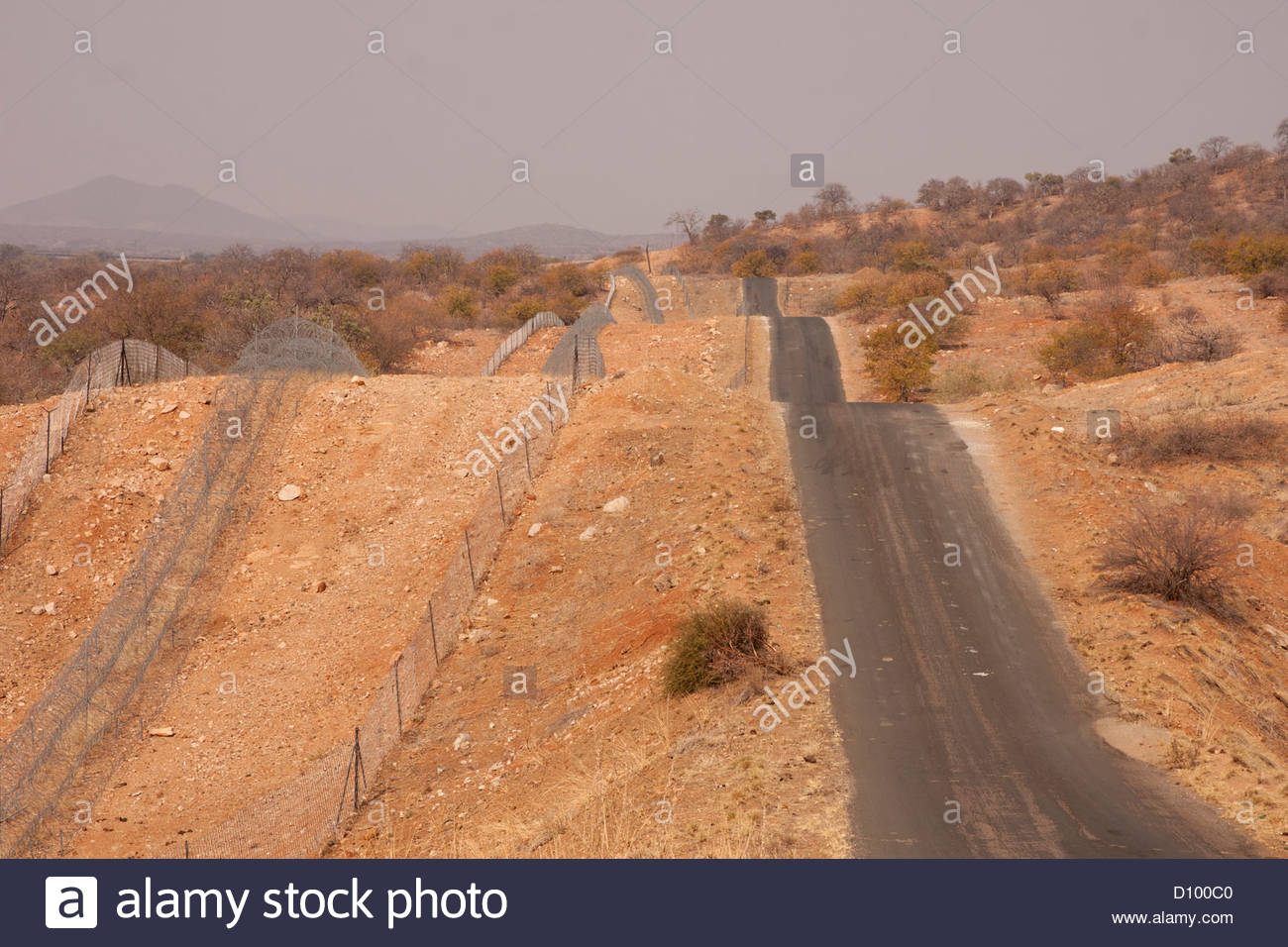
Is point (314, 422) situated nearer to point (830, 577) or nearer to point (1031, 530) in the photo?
point (830, 577)

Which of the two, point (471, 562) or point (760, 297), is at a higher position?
point (760, 297)

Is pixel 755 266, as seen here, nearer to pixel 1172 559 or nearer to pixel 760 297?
pixel 760 297

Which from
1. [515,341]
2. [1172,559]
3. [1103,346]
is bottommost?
[1172,559]

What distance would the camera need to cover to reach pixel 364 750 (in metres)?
14.2

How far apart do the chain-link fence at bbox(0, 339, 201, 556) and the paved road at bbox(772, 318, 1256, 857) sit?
17.3 metres

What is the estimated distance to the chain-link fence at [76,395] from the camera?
2106 centimetres

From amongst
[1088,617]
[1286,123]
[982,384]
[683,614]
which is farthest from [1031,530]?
[1286,123]

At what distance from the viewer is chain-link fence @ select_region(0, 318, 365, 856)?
1430cm

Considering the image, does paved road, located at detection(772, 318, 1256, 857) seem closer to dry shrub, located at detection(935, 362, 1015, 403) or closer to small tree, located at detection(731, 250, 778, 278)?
dry shrub, located at detection(935, 362, 1015, 403)

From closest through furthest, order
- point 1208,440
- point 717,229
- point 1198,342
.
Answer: point 1208,440
point 1198,342
point 717,229

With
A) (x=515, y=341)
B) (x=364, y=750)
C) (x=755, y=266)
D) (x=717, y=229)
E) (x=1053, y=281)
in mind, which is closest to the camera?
(x=364, y=750)

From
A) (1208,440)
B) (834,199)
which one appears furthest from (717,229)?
(1208,440)

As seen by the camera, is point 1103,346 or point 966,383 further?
point 1103,346

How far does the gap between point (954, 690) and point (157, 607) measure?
15.0 m
